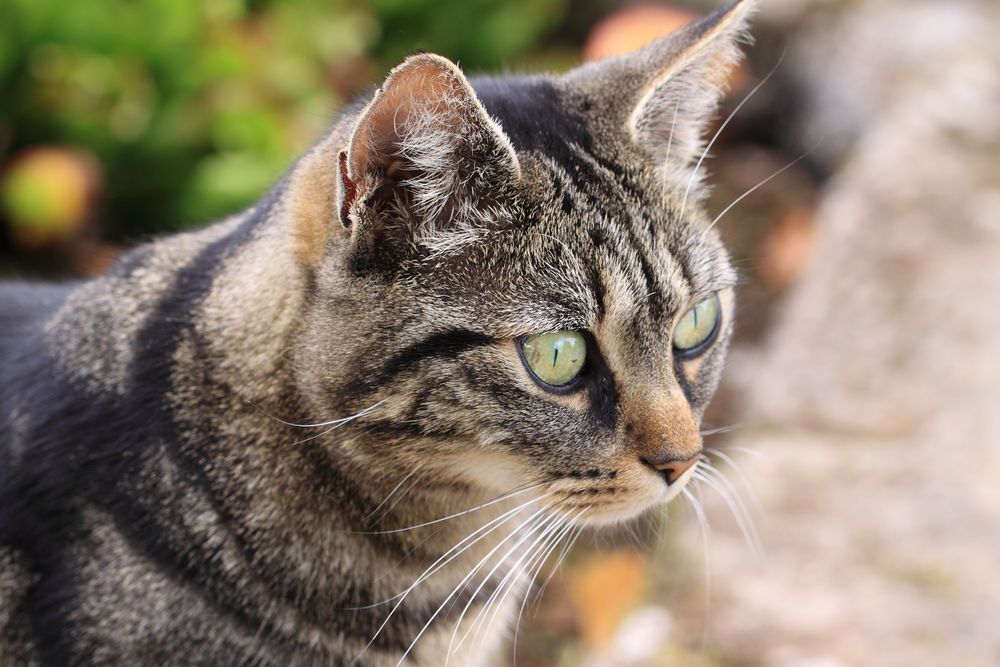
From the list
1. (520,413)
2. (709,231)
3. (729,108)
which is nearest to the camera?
(520,413)

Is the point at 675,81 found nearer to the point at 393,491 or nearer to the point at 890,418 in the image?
the point at 393,491

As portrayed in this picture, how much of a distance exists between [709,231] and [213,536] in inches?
39.7

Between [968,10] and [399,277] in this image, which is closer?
[399,277]

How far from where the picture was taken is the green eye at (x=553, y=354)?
1.69 metres

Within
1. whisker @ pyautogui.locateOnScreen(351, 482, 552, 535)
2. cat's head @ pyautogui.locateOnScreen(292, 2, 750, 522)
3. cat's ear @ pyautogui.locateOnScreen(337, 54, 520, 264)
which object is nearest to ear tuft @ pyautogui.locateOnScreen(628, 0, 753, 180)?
cat's head @ pyautogui.locateOnScreen(292, 2, 750, 522)

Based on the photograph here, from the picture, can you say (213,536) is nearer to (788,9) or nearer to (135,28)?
(135,28)

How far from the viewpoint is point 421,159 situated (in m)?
1.63

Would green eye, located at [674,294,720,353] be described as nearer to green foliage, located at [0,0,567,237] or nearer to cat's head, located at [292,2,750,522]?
cat's head, located at [292,2,750,522]

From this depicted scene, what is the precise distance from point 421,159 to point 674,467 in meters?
0.64

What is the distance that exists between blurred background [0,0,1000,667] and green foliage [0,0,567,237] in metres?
0.01

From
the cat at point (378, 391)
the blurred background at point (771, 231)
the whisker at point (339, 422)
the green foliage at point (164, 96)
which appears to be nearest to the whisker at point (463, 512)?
the cat at point (378, 391)

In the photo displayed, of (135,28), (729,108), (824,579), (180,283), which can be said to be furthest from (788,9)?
(180,283)

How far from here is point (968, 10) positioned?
4840 mm

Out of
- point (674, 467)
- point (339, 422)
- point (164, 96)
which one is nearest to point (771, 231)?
point (164, 96)
